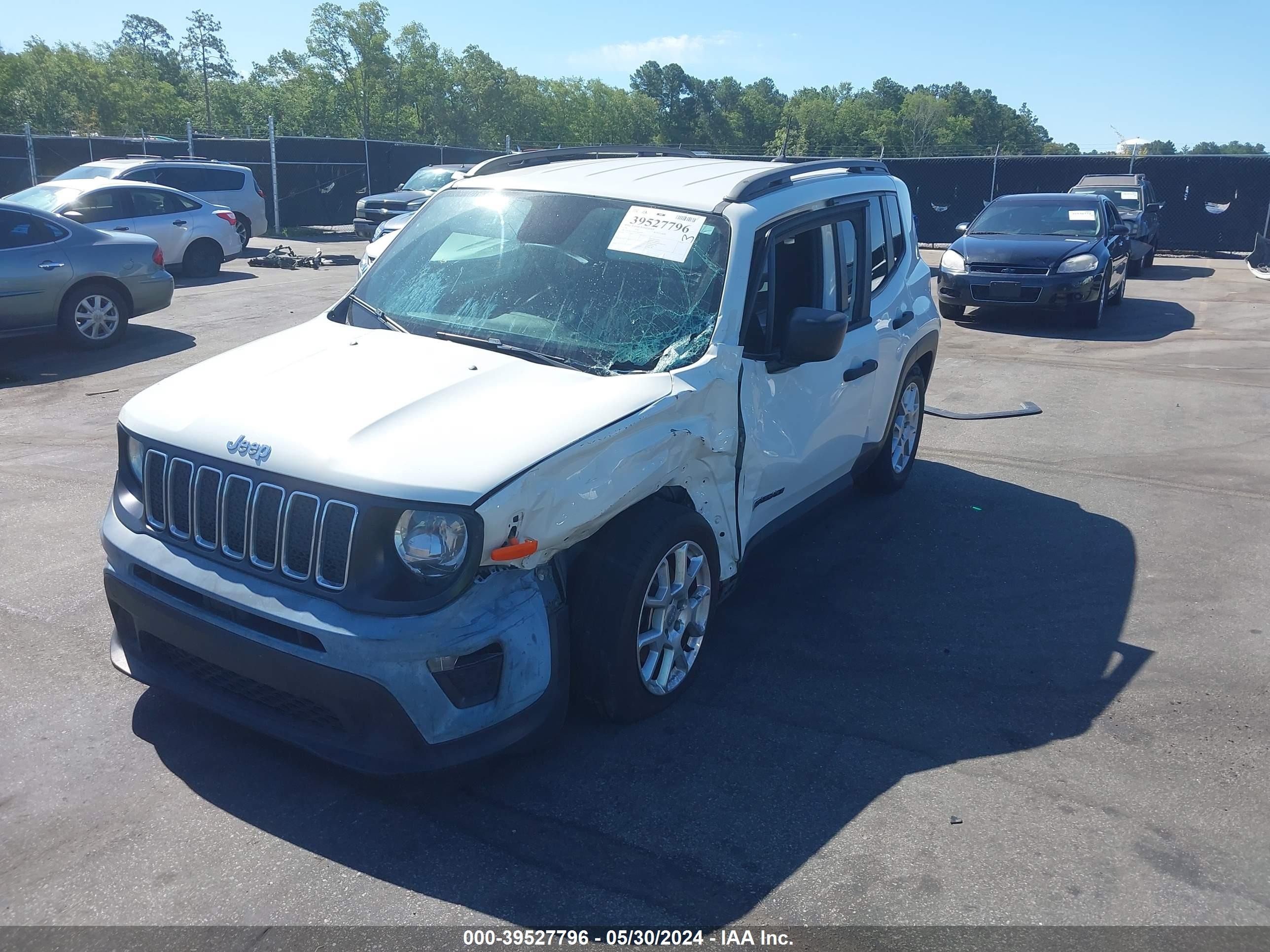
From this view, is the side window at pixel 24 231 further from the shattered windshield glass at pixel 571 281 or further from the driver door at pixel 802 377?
the driver door at pixel 802 377

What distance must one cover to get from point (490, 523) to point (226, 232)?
15477mm

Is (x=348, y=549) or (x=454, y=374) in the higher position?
(x=454, y=374)

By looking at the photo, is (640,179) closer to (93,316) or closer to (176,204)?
(93,316)

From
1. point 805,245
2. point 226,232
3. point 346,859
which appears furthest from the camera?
point 226,232

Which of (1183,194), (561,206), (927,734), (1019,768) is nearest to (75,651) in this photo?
(561,206)

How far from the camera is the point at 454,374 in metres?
3.68

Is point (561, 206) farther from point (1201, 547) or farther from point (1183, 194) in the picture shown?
point (1183, 194)

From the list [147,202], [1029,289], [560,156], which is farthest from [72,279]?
[1029,289]

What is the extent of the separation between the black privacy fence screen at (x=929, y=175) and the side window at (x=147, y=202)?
964cm

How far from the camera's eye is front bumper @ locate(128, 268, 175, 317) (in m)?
10.9

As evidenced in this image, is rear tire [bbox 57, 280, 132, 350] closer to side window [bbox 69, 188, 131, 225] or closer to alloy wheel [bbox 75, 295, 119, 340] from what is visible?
alloy wheel [bbox 75, 295, 119, 340]

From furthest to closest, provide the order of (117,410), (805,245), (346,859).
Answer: (117,410) < (805,245) < (346,859)

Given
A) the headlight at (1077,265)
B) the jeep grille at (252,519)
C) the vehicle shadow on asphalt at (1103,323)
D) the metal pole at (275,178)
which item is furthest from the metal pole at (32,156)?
the jeep grille at (252,519)

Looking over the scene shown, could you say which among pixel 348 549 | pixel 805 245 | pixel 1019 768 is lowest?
pixel 1019 768
